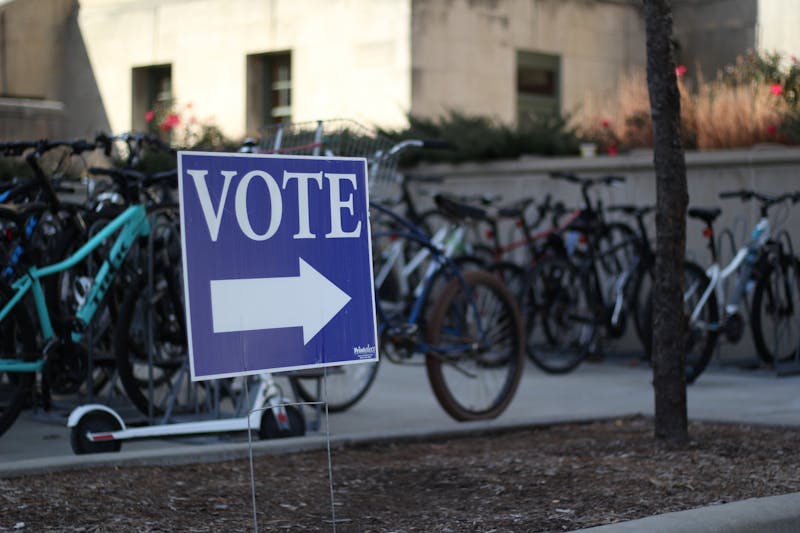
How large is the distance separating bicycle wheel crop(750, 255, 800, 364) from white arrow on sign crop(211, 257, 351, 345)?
6146mm

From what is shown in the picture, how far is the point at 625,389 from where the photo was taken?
928 cm

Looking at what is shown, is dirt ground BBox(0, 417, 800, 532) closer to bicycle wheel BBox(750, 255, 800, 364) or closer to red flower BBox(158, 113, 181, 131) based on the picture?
bicycle wheel BBox(750, 255, 800, 364)

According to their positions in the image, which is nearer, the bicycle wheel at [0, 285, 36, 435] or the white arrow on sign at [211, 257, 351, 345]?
the white arrow on sign at [211, 257, 351, 345]

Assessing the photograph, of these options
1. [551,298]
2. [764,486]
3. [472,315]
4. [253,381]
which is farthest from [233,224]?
[551,298]

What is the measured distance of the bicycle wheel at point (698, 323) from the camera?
9438 millimetres

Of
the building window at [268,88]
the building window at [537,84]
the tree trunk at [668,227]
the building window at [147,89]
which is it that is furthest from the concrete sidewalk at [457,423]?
the building window at [147,89]

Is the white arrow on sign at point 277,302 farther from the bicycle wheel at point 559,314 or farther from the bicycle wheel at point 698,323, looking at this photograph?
the bicycle wheel at point 559,314

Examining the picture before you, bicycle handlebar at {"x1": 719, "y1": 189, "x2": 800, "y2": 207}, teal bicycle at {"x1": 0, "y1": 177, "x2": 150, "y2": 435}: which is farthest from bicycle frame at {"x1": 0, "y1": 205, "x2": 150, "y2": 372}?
bicycle handlebar at {"x1": 719, "y1": 189, "x2": 800, "y2": 207}

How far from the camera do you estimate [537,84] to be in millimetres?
20672

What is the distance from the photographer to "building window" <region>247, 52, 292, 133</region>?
21.1 metres

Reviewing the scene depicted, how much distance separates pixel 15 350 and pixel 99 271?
576 mm

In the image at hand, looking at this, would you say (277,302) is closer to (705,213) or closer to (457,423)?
(457,423)

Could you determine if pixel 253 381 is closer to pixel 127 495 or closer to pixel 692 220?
pixel 127 495

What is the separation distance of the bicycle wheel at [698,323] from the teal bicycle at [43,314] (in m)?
4.33
